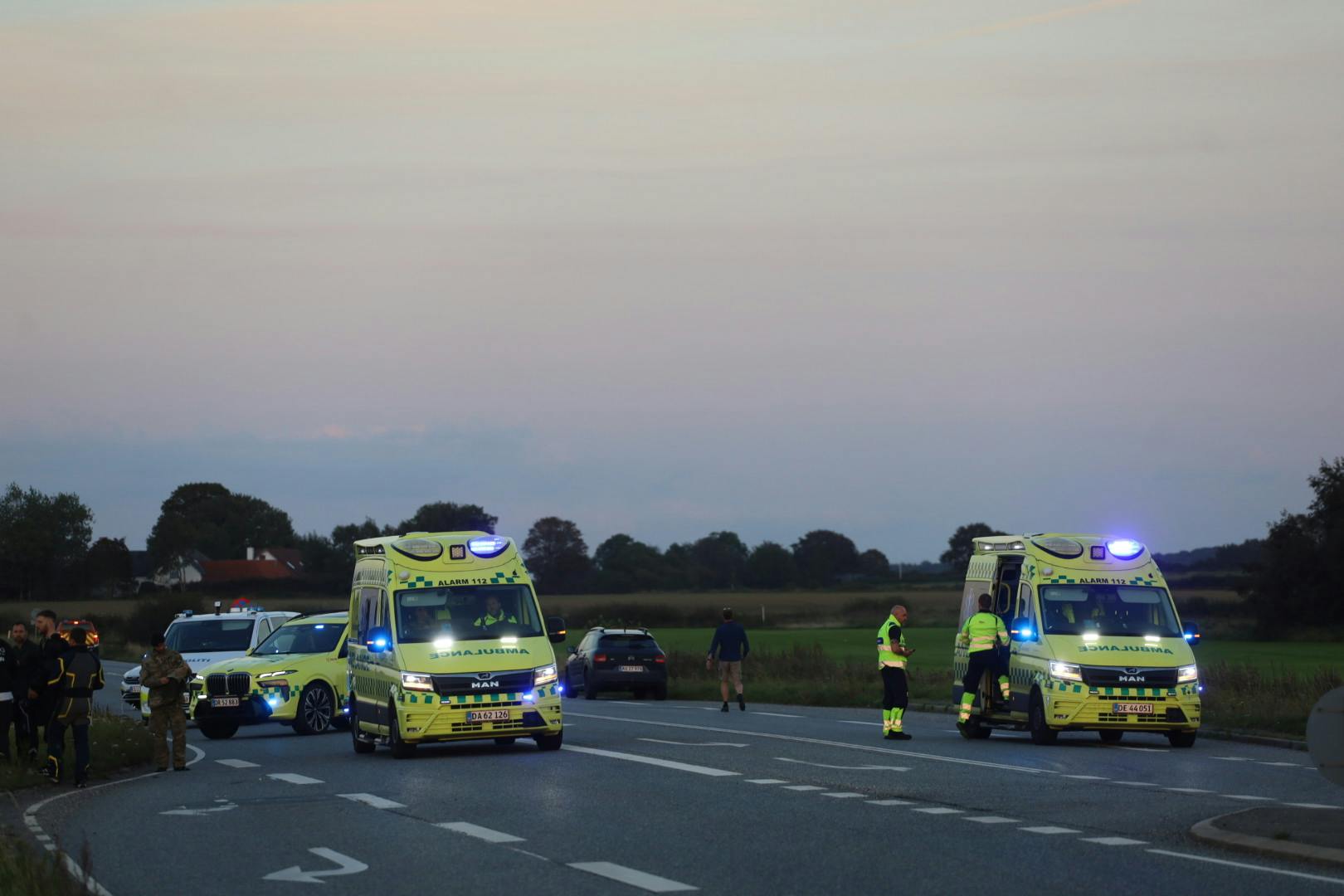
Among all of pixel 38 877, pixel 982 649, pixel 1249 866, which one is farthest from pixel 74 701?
pixel 1249 866

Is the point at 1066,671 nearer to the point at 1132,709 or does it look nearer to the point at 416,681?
the point at 1132,709

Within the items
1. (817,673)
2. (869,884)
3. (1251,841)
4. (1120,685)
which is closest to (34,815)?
(869,884)

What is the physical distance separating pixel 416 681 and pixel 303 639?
796 cm

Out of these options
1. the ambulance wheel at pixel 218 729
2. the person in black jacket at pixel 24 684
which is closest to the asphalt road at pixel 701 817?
the person in black jacket at pixel 24 684

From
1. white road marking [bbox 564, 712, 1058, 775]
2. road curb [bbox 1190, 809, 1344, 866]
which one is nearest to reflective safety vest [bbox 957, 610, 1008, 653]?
white road marking [bbox 564, 712, 1058, 775]

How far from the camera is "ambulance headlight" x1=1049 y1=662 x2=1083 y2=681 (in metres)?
22.7

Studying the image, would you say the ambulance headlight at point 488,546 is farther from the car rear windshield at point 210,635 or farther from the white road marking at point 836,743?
the car rear windshield at point 210,635

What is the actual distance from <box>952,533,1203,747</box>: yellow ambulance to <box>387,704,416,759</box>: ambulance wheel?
296 inches

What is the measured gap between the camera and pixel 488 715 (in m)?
21.6

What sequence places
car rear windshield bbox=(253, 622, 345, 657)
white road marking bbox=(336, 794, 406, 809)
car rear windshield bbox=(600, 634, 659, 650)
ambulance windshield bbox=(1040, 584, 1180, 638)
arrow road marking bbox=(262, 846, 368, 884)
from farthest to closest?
→ car rear windshield bbox=(600, 634, 659, 650)
car rear windshield bbox=(253, 622, 345, 657)
ambulance windshield bbox=(1040, 584, 1180, 638)
white road marking bbox=(336, 794, 406, 809)
arrow road marking bbox=(262, 846, 368, 884)

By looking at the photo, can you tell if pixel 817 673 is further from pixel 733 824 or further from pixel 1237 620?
pixel 1237 620

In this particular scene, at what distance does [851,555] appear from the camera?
182 meters

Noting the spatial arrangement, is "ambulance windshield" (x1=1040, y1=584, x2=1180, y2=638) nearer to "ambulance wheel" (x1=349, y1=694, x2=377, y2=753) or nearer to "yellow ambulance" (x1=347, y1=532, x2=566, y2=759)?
"yellow ambulance" (x1=347, y1=532, x2=566, y2=759)

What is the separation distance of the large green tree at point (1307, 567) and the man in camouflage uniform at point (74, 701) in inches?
2724
